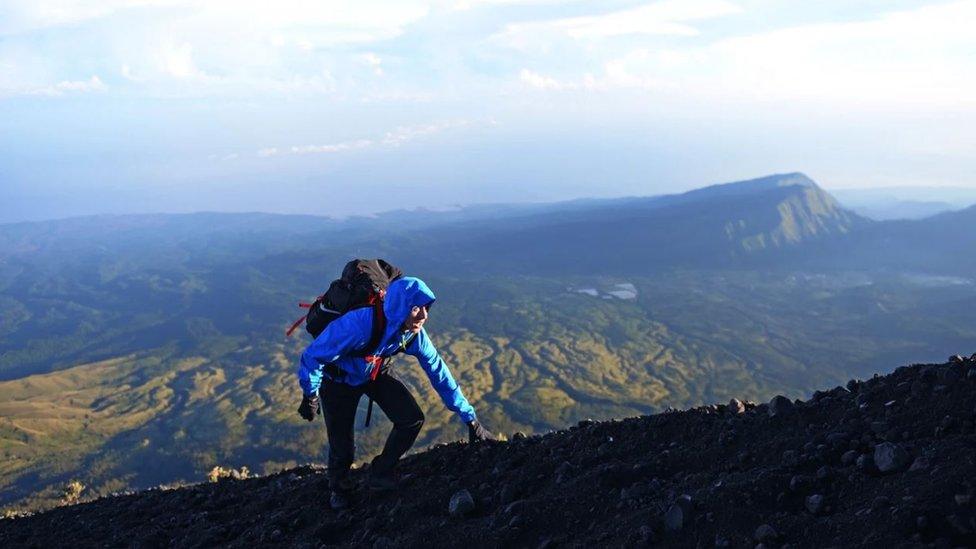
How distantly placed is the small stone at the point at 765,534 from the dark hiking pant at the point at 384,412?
520 cm

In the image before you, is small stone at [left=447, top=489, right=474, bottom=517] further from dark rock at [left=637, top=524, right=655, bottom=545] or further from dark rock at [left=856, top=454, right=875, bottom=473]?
dark rock at [left=856, top=454, right=875, bottom=473]

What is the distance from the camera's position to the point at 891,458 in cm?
639

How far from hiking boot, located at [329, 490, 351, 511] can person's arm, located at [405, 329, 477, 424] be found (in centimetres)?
207

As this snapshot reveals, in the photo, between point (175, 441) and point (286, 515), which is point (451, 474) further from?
point (175, 441)

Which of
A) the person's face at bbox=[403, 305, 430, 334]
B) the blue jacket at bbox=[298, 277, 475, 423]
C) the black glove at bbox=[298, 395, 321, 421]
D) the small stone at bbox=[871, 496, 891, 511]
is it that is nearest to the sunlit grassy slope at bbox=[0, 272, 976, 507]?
the black glove at bbox=[298, 395, 321, 421]

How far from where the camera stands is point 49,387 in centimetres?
18425

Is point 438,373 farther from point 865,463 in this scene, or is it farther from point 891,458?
point 891,458

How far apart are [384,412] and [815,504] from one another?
5901mm

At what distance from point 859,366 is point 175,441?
560ft

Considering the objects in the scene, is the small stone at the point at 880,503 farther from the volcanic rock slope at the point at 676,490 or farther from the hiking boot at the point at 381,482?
the hiking boot at the point at 381,482

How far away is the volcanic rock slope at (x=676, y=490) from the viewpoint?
5.76m

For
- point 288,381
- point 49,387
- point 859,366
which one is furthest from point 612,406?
point 49,387

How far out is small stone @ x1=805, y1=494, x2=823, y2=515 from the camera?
6016 millimetres

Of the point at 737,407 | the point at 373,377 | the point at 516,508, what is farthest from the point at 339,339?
the point at 737,407
